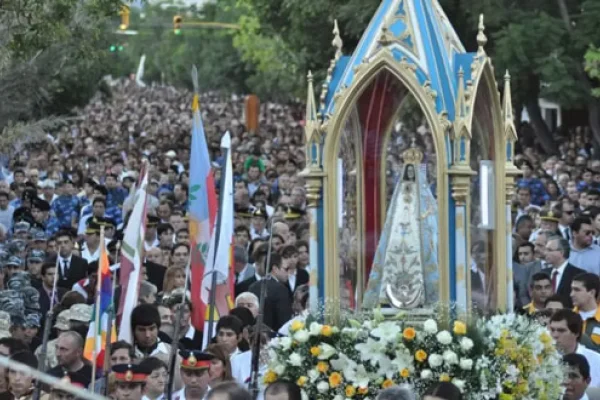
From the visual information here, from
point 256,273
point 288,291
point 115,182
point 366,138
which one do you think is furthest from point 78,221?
point 366,138

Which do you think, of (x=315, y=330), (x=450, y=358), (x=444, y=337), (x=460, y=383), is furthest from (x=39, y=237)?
(x=460, y=383)

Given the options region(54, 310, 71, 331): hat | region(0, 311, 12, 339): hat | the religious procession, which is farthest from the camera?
region(0, 311, 12, 339): hat

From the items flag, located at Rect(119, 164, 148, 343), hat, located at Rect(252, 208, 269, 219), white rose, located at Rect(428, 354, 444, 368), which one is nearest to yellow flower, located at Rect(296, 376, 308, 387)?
white rose, located at Rect(428, 354, 444, 368)

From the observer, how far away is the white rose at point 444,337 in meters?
12.5

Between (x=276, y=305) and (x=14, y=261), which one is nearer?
(x=276, y=305)

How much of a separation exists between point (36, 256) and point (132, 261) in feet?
17.0

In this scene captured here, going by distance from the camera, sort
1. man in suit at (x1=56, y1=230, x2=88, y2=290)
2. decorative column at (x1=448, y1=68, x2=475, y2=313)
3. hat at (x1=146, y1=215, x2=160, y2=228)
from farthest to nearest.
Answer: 1. hat at (x1=146, y1=215, x2=160, y2=228)
2. man in suit at (x1=56, y1=230, x2=88, y2=290)
3. decorative column at (x1=448, y1=68, x2=475, y2=313)

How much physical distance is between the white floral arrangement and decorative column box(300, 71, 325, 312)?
27.6 inches

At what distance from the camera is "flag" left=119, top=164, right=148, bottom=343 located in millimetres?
15570

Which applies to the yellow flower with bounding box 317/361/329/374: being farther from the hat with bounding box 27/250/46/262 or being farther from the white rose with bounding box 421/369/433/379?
the hat with bounding box 27/250/46/262

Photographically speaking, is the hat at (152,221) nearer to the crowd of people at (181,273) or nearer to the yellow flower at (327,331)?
the crowd of people at (181,273)

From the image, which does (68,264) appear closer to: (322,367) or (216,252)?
(216,252)

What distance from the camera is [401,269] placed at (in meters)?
13.4

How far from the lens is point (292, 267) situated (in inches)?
763
